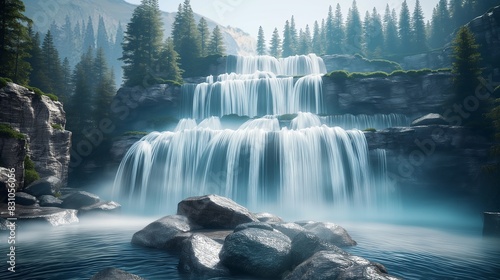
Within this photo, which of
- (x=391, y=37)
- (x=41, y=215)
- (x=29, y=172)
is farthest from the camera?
(x=391, y=37)

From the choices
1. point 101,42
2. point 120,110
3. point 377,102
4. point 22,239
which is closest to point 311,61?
point 377,102

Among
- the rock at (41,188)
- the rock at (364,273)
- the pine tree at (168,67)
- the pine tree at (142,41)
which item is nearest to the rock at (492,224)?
the rock at (364,273)

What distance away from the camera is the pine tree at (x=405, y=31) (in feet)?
231

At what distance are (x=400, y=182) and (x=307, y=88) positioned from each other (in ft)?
52.5

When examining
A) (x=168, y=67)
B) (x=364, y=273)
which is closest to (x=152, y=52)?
(x=168, y=67)

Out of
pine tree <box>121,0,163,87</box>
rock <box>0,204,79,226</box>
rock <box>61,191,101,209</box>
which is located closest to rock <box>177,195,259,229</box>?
rock <box>0,204,79,226</box>

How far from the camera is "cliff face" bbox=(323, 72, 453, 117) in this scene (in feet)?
97.6

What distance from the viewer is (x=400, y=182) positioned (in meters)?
23.0

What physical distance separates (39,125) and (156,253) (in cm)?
1909

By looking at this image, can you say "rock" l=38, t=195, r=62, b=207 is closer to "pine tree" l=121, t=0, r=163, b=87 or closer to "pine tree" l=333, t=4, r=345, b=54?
"pine tree" l=121, t=0, r=163, b=87

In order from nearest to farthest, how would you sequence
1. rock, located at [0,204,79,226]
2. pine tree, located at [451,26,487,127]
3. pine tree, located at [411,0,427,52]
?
rock, located at [0,204,79,226], pine tree, located at [451,26,487,127], pine tree, located at [411,0,427,52]

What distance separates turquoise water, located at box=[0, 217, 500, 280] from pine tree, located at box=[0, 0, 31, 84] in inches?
779

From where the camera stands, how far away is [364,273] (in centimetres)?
523

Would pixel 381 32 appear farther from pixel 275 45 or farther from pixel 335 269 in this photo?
pixel 335 269
